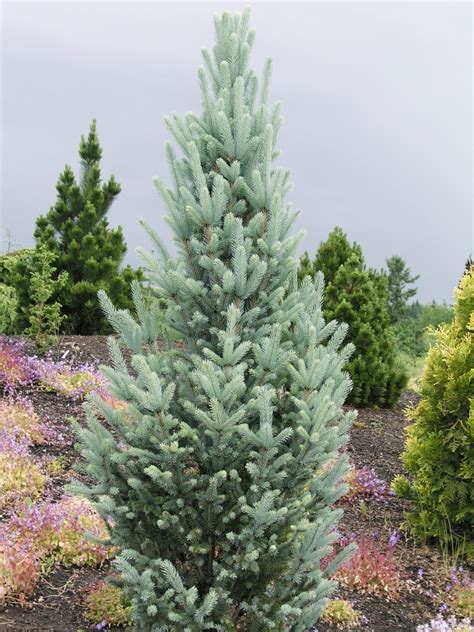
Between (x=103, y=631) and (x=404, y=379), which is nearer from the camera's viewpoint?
(x=103, y=631)

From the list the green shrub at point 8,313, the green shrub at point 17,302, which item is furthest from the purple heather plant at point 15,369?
the green shrub at point 8,313

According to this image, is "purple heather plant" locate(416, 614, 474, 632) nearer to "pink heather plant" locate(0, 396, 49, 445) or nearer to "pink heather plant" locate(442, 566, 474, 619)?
"pink heather plant" locate(442, 566, 474, 619)

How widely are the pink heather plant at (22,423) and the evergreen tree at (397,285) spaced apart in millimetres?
18850

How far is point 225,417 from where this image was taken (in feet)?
12.5

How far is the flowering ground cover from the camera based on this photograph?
5527 millimetres

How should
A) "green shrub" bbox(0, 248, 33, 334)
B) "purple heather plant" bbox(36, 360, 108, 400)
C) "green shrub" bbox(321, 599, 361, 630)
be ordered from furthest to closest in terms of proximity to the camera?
1. "green shrub" bbox(0, 248, 33, 334)
2. "purple heather plant" bbox(36, 360, 108, 400)
3. "green shrub" bbox(321, 599, 361, 630)

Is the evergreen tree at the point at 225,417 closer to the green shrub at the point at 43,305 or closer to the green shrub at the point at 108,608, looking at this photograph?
the green shrub at the point at 108,608

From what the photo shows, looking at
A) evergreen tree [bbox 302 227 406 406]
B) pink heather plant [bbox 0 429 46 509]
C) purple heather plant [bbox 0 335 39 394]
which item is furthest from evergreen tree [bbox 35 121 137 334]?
pink heather plant [bbox 0 429 46 509]

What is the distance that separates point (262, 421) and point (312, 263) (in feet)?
33.8

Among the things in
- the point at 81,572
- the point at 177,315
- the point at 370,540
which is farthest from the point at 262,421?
the point at 370,540

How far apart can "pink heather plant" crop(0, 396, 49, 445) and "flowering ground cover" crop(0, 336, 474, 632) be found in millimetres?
16

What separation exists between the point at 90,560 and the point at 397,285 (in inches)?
859

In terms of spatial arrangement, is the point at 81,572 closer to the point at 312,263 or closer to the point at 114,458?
the point at 114,458

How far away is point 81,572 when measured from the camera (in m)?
6.04
